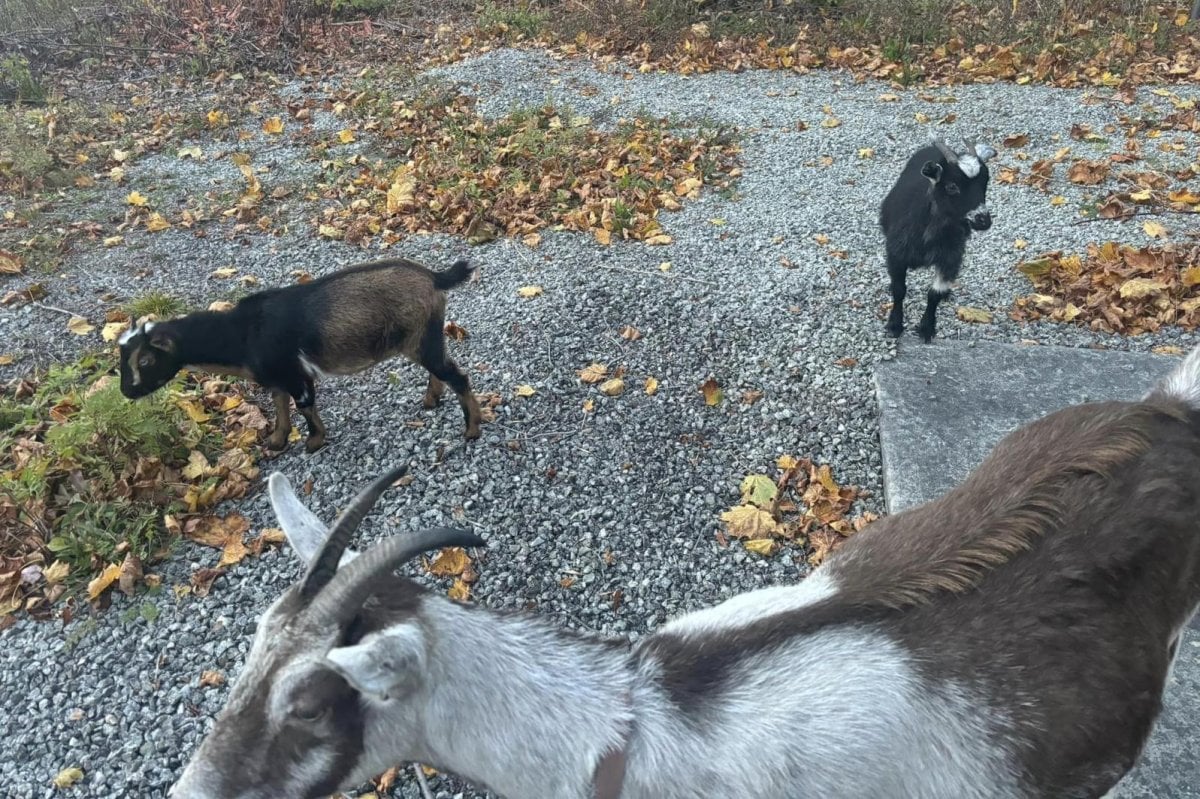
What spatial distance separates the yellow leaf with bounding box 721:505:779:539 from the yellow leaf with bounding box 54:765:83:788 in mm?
2956

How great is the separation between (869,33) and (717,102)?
281 cm

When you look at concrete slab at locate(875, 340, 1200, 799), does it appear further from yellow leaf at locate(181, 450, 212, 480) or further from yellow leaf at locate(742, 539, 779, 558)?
yellow leaf at locate(181, 450, 212, 480)

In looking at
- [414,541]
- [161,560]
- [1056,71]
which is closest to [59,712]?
[161,560]

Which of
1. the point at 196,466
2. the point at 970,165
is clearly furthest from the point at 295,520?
the point at 970,165

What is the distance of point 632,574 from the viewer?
3807 millimetres

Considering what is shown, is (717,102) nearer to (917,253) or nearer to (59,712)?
(917,253)

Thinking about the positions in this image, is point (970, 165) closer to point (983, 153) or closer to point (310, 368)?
point (983, 153)

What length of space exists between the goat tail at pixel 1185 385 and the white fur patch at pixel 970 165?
242 centimetres

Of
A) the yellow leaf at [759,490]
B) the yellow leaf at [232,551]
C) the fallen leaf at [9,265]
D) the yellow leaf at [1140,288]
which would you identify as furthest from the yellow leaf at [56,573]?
the yellow leaf at [1140,288]

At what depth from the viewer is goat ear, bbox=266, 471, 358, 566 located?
90.4 inches

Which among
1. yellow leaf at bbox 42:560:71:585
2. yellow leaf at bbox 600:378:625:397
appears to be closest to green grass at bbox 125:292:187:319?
yellow leaf at bbox 42:560:71:585

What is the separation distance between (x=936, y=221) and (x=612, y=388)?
2302 millimetres

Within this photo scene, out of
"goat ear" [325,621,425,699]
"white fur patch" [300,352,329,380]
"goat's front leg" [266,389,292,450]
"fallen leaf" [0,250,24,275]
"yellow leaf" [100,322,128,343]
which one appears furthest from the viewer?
"fallen leaf" [0,250,24,275]

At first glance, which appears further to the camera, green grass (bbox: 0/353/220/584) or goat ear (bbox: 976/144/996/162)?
goat ear (bbox: 976/144/996/162)
